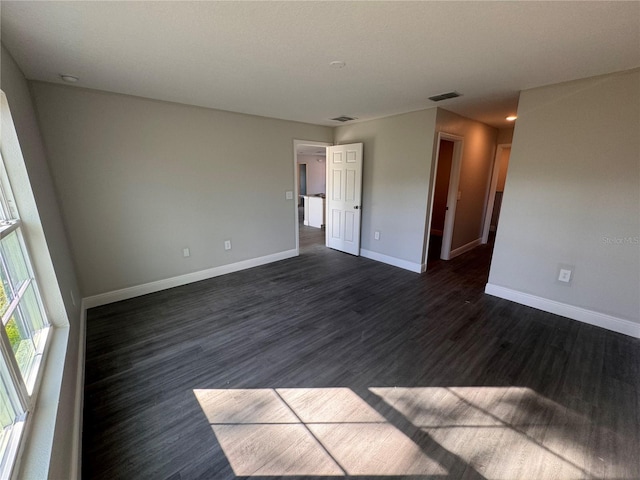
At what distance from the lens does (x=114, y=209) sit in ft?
10.1

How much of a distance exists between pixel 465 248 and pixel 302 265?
10.7 ft

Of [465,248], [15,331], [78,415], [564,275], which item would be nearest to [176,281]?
[78,415]

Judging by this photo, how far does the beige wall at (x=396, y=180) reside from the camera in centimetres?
390

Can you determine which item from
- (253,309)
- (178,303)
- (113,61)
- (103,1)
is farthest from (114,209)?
(103,1)

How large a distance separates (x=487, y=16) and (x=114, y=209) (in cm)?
377

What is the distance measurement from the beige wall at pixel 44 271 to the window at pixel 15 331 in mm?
58

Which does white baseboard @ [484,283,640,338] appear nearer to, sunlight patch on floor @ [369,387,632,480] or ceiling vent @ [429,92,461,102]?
sunlight patch on floor @ [369,387,632,480]


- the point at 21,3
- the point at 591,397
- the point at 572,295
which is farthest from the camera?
the point at 572,295

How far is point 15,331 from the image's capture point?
4.53 feet

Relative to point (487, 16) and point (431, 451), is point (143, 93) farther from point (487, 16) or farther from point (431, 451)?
point (431, 451)

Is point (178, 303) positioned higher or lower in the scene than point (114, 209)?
lower

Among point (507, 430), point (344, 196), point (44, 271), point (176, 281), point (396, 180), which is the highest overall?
point (396, 180)

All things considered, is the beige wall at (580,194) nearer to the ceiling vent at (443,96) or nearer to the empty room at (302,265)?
the empty room at (302,265)

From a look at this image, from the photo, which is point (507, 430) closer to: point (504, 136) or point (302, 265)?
point (302, 265)
